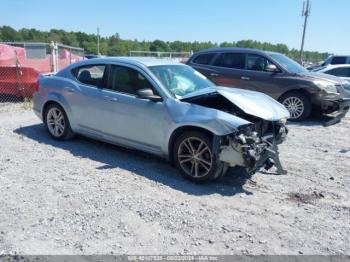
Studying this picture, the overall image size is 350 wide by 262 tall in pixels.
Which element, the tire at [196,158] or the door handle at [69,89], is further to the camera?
the door handle at [69,89]

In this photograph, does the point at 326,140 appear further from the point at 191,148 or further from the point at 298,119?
the point at 191,148

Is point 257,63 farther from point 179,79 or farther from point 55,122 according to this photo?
point 55,122

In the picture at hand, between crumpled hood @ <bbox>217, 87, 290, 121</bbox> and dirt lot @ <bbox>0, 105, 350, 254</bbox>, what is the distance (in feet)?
2.98

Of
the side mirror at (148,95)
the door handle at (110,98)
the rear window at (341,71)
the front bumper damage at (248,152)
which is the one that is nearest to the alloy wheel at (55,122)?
the door handle at (110,98)

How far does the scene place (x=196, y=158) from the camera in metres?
4.82

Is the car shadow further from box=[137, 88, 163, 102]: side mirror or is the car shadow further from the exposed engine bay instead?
box=[137, 88, 163, 102]: side mirror

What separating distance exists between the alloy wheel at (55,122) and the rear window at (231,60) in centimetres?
526

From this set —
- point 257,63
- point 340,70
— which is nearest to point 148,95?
point 257,63

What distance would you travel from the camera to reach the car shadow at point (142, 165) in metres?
4.77

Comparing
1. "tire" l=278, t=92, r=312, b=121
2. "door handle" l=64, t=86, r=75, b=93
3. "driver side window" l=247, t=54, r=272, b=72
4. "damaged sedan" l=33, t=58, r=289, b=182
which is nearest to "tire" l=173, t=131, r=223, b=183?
"damaged sedan" l=33, t=58, r=289, b=182

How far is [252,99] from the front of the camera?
17.1 feet

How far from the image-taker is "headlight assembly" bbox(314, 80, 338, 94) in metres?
8.94

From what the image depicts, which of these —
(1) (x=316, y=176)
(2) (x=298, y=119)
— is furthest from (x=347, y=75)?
(1) (x=316, y=176)

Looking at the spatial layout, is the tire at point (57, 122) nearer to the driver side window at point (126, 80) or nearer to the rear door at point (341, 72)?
the driver side window at point (126, 80)
